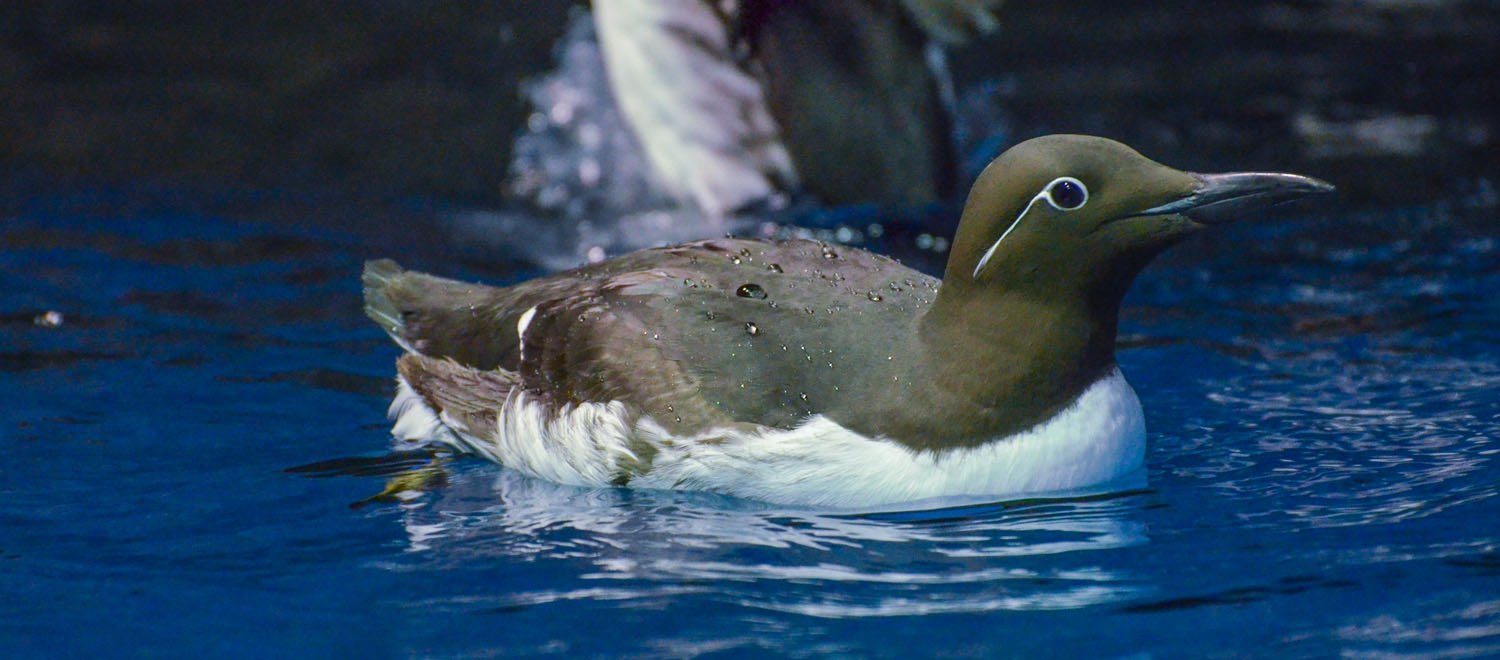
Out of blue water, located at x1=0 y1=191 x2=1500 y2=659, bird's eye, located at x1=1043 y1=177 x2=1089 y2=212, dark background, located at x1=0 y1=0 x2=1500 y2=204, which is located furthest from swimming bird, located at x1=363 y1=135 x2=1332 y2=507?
dark background, located at x1=0 y1=0 x2=1500 y2=204

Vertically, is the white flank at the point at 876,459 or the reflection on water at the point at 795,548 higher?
the white flank at the point at 876,459

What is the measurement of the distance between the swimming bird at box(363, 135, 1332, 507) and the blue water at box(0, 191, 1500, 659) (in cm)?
12

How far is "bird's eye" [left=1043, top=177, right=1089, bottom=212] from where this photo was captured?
4.24 metres

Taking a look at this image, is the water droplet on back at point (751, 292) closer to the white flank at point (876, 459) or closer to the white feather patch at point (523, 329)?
the white flank at point (876, 459)

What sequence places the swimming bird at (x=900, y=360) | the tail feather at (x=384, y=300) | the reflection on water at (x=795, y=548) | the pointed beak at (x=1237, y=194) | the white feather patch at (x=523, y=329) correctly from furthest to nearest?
the tail feather at (x=384, y=300)
the white feather patch at (x=523, y=329)
the swimming bird at (x=900, y=360)
the pointed beak at (x=1237, y=194)
the reflection on water at (x=795, y=548)

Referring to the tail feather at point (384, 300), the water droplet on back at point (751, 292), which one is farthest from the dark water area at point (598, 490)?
the water droplet on back at point (751, 292)

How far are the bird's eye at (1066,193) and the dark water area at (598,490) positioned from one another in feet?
2.55

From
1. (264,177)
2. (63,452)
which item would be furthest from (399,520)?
(264,177)

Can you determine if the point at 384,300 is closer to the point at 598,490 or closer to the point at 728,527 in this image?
the point at 598,490

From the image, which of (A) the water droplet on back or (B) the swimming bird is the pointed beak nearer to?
(B) the swimming bird

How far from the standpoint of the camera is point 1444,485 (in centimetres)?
460

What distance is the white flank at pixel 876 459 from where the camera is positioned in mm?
4379

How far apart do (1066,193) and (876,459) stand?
2.61ft

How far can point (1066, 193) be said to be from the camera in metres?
4.25
